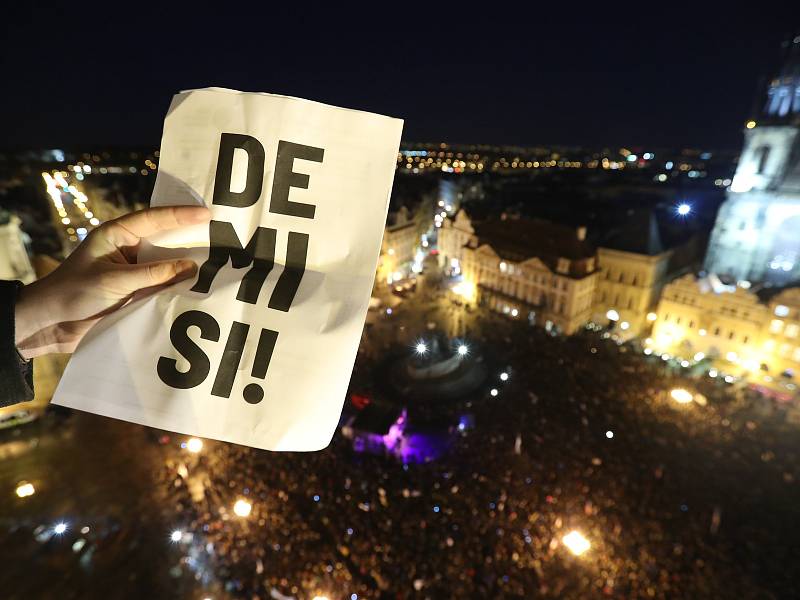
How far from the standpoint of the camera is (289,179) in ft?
7.54

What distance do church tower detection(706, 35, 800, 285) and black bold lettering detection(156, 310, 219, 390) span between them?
37302 millimetres

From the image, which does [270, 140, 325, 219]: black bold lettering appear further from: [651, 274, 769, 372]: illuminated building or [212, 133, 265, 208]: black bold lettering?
[651, 274, 769, 372]: illuminated building

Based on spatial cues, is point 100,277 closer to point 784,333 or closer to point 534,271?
point 534,271

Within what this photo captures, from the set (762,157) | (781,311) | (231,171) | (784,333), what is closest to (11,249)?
(231,171)

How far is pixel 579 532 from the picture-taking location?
43.8 feet

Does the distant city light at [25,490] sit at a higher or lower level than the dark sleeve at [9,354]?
lower

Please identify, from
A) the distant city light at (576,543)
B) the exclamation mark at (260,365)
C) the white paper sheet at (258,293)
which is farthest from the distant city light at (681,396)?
the exclamation mark at (260,365)

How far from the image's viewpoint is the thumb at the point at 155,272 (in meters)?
2.34

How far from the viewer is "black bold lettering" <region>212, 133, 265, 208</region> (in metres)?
2.30

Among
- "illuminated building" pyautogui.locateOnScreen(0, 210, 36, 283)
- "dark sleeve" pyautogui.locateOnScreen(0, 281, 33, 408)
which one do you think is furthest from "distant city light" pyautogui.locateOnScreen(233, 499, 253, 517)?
"illuminated building" pyautogui.locateOnScreen(0, 210, 36, 283)

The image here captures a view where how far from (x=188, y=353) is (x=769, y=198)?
38.9 meters

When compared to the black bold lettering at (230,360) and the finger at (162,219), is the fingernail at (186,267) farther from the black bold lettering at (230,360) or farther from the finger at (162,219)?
the black bold lettering at (230,360)

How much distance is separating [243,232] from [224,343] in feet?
2.05

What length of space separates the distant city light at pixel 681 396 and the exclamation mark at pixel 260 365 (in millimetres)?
23450
